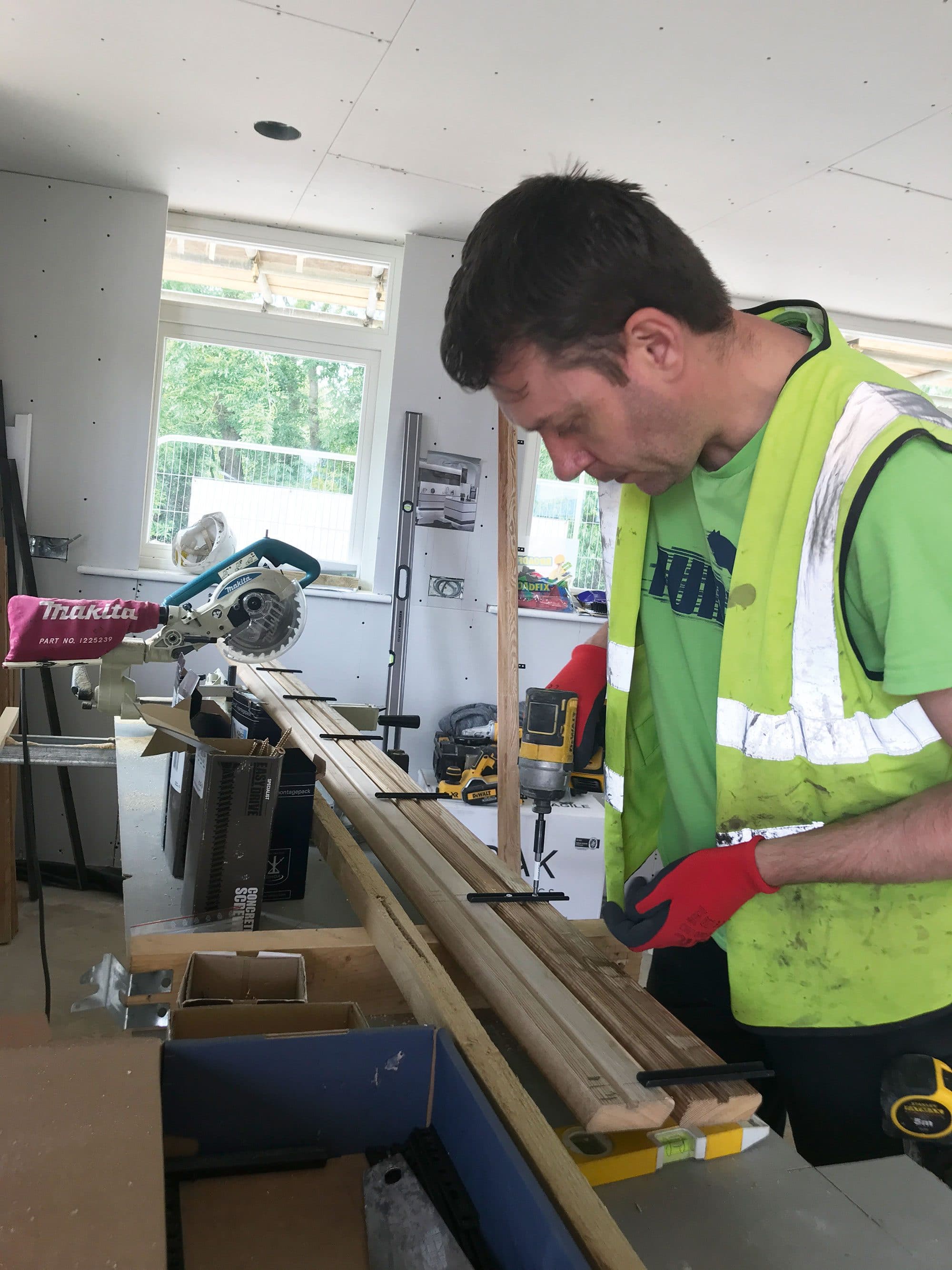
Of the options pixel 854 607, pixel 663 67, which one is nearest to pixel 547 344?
pixel 854 607

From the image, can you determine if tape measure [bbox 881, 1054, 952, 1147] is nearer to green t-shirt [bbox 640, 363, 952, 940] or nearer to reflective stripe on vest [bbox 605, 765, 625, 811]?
green t-shirt [bbox 640, 363, 952, 940]

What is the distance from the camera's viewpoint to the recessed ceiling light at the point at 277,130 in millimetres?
3121

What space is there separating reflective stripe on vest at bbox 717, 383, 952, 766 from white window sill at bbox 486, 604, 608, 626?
3.35 meters

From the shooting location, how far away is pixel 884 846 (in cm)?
92

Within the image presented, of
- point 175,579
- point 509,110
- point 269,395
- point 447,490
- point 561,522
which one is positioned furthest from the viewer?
point 561,522

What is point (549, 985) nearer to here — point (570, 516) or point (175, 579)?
point (175, 579)

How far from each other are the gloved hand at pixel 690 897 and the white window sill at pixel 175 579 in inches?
116

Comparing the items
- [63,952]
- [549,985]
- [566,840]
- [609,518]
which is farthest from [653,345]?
[63,952]

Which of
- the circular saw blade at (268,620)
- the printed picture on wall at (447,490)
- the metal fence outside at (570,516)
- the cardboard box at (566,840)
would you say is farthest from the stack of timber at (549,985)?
the metal fence outside at (570,516)

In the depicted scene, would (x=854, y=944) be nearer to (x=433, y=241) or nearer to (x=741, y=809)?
(x=741, y=809)

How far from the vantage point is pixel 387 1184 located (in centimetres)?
79

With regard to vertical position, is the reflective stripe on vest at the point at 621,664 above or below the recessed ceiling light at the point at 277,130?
below

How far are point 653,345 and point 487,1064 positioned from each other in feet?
2.45

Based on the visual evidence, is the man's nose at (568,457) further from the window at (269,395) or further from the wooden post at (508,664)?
the window at (269,395)
